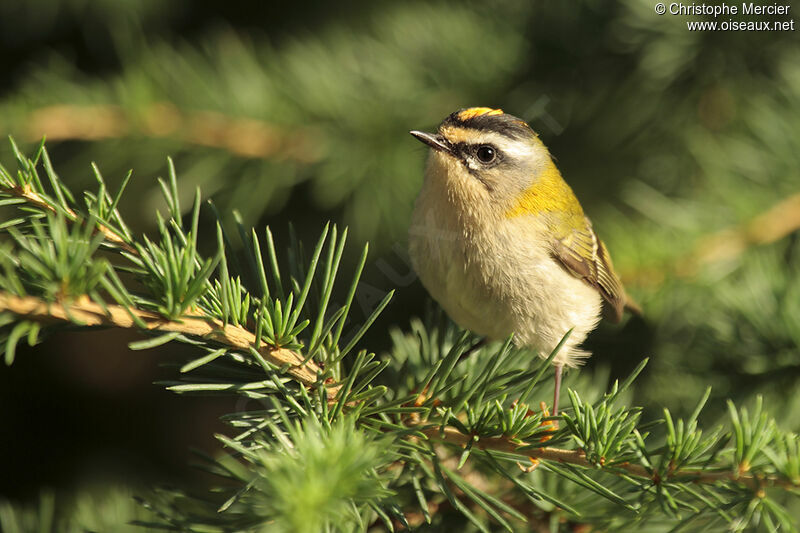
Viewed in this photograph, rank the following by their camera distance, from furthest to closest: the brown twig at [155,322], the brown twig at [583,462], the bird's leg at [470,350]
Answer: the bird's leg at [470,350] → the brown twig at [583,462] → the brown twig at [155,322]

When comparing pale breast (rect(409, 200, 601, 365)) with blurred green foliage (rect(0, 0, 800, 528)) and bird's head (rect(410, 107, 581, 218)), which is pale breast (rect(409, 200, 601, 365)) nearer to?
bird's head (rect(410, 107, 581, 218))

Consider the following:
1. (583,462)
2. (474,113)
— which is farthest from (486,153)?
(583,462)

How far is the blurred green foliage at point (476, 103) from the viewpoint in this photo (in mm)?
1907

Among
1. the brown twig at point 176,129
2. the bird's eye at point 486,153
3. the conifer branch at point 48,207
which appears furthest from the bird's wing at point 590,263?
the conifer branch at point 48,207

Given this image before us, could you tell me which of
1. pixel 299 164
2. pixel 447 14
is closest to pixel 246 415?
pixel 299 164

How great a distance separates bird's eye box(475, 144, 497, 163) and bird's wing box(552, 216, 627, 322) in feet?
0.97

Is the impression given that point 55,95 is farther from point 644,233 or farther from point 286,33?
point 644,233

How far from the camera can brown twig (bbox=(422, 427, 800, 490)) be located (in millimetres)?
976

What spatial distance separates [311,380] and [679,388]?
116cm

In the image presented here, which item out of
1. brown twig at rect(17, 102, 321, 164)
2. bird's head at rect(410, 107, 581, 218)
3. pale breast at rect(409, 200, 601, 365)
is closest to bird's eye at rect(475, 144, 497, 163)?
bird's head at rect(410, 107, 581, 218)

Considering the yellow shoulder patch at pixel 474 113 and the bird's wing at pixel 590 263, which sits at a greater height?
the yellow shoulder patch at pixel 474 113

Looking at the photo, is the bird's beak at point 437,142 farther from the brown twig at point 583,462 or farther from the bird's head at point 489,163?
the brown twig at point 583,462

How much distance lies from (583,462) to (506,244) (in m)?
0.77

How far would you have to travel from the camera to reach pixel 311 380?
1.08m
